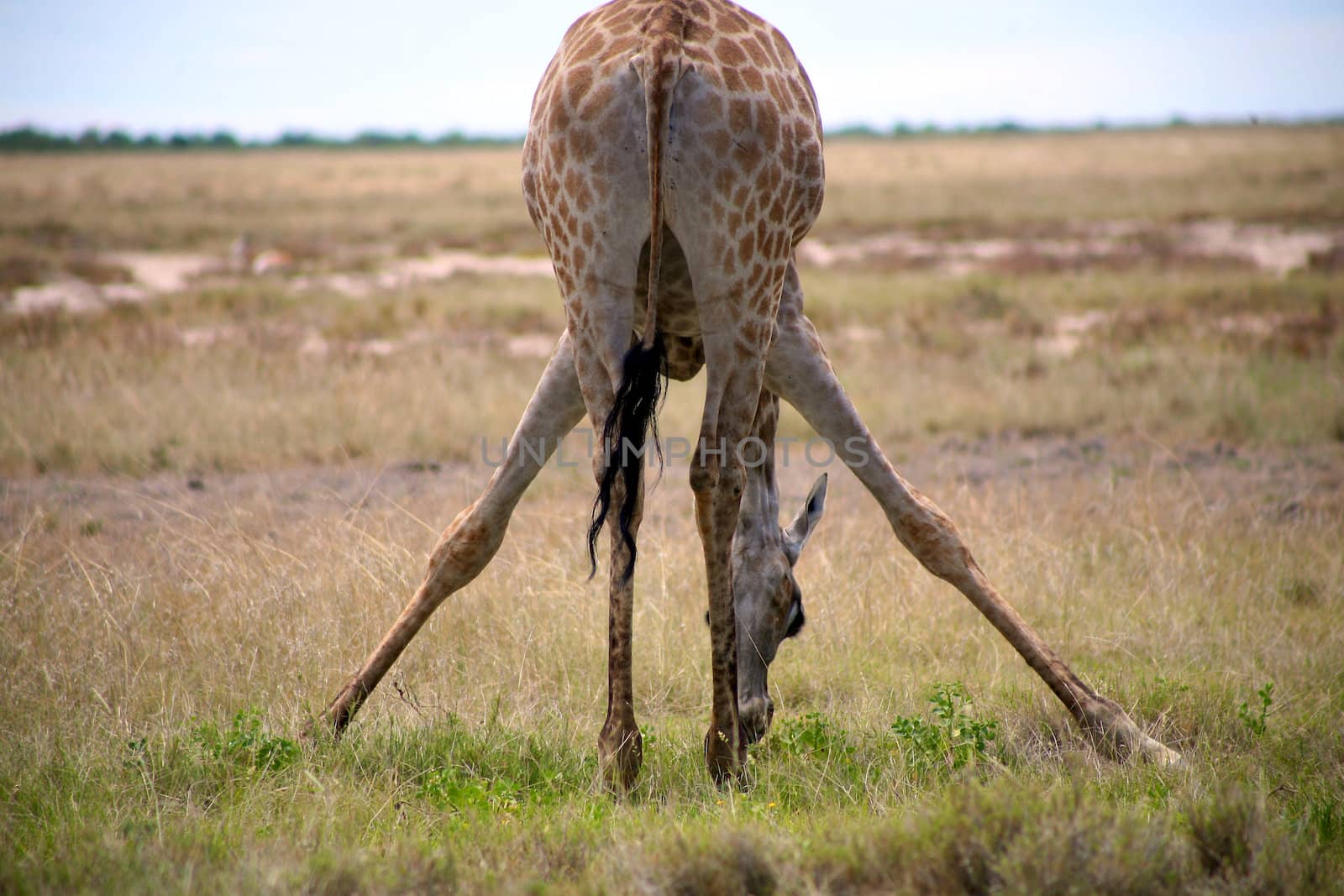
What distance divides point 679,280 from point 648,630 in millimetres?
2034

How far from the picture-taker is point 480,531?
3846 mm

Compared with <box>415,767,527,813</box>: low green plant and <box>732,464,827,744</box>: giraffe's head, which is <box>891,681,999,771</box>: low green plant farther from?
<box>415,767,527,813</box>: low green plant

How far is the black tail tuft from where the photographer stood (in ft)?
10.7

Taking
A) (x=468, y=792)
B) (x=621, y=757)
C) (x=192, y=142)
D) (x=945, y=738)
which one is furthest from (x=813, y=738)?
(x=192, y=142)

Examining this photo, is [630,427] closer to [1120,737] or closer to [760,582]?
[760,582]

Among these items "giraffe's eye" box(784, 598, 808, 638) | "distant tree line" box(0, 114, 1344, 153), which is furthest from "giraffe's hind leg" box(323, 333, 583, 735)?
"distant tree line" box(0, 114, 1344, 153)

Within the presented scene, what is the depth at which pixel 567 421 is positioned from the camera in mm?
3828

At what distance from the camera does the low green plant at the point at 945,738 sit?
365 cm

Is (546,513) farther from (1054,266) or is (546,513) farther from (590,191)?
(1054,266)

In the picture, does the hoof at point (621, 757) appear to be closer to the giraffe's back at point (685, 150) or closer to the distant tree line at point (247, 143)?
the giraffe's back at point (685, 150)

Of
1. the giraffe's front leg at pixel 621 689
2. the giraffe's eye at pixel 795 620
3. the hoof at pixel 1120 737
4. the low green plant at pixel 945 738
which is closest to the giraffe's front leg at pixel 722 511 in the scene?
the giraffe's front leg at pixel 621 689

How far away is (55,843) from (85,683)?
1.23 m

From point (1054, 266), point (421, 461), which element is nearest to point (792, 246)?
point (421, 461)

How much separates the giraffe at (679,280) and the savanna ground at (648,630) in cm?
40
